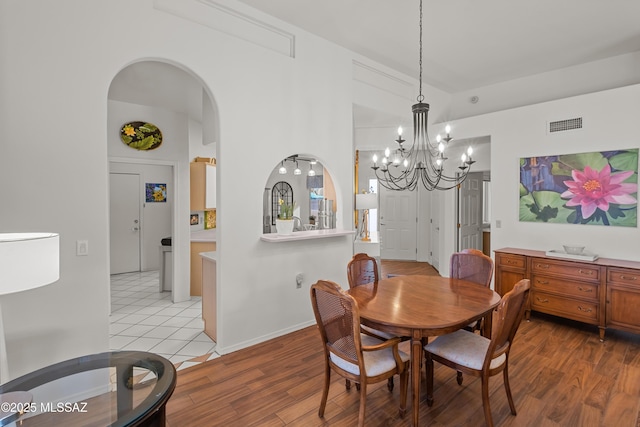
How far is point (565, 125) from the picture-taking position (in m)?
4.09

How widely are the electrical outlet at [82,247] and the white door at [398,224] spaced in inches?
250

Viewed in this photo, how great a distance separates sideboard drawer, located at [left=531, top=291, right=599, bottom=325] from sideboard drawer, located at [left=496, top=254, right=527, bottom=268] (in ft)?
1.18

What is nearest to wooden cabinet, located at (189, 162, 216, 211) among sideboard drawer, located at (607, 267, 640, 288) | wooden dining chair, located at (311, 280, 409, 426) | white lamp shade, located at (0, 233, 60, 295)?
wooden dining chair, located at (311, 280, 409, 426)

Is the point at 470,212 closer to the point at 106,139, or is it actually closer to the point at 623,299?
the point at 623,299

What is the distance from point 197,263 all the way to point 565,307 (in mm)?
4800

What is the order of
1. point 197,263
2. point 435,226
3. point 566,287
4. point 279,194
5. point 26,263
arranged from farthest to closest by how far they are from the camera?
1. point 279,194
2. point 435,226
3. point 197,263
4. point 566,287
5. point 26,263

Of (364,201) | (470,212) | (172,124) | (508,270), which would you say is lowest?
(508,270)

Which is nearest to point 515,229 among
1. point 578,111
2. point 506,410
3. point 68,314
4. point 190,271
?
point 578,111

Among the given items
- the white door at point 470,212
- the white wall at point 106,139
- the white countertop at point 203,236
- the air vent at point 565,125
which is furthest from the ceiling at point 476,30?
the white countertop at point 203,236

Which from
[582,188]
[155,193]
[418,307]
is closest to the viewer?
[418,307]

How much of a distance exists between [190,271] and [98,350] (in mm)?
2397

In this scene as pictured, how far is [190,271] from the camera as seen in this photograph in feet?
15.7

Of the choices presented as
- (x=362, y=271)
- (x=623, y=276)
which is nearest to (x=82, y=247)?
(x=362, y=271)

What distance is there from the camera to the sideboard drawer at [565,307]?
137 inches
